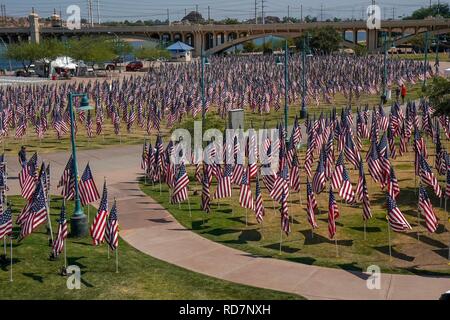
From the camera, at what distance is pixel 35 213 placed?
54.6 ft

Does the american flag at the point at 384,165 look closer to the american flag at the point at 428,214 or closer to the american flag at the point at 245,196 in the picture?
the american flag at the point at 428,214

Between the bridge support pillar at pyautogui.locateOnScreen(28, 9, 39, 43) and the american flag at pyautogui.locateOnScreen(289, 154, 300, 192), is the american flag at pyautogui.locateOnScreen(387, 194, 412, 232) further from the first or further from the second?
the bridge support pillar at pyautogui.locateOnScreen(28, 9, 39, 43)

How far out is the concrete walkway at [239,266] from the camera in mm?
14367

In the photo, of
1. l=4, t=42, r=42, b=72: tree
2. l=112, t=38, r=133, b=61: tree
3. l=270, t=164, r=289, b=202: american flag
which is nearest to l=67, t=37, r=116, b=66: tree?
l=4, t=42, r=42, b=72: tree

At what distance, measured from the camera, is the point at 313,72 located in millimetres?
68500

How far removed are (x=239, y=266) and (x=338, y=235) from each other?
13.1 ft

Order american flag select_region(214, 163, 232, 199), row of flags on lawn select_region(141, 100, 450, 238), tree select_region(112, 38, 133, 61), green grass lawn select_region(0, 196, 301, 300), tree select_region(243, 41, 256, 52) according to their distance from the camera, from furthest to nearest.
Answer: tree select_region(243, 41, 256, 52) → tree select_region(112, 38, 133, 61) → american flag select_region(214, 163, 232, 199) → row of flags on lawn select_region(141, 100, 450, 238) → green grass lawn select_region(0, 196, 301, 300)

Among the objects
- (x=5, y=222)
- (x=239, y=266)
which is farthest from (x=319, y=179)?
(x=5, y=222)

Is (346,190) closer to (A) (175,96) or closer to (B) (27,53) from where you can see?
(A) (175,96)

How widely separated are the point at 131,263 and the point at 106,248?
5.17 ft

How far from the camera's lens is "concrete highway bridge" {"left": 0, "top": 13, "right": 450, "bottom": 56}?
5172 inches

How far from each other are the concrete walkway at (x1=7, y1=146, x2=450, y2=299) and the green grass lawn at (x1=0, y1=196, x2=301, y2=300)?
Result: 51 cm
